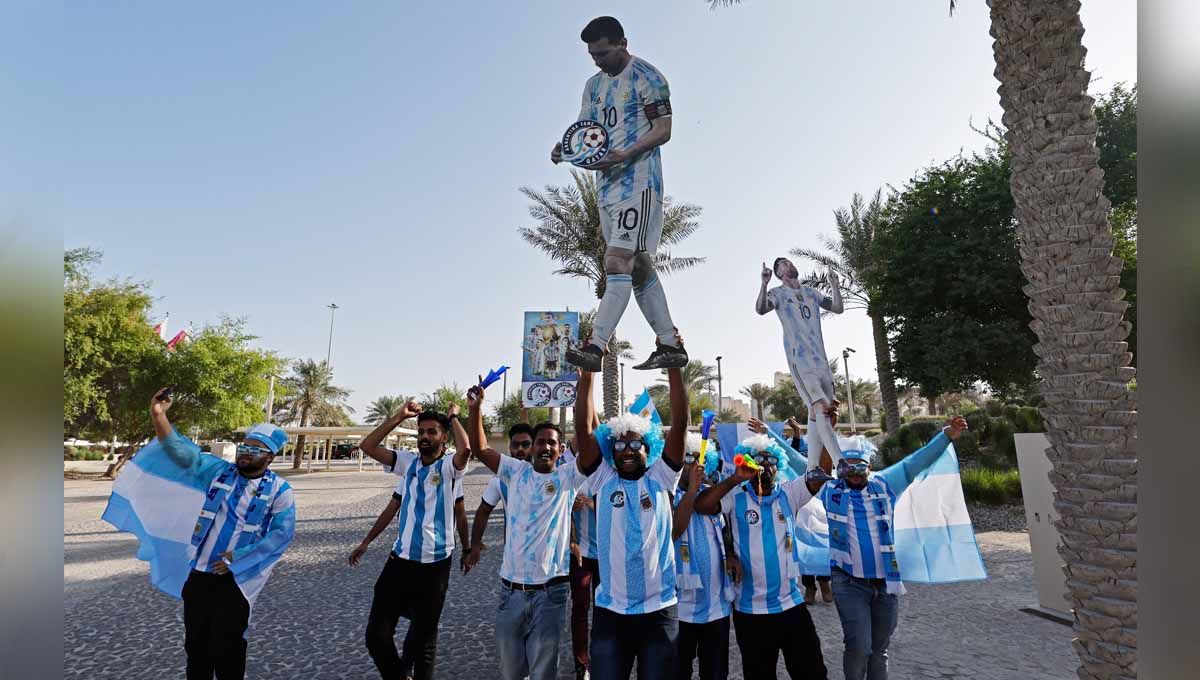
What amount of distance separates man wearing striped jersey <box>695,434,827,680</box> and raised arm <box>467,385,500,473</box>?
195 centimetres

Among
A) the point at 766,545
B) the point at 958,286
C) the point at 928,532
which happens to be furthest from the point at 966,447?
the point at 766,545

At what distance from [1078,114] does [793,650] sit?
498 centimetres

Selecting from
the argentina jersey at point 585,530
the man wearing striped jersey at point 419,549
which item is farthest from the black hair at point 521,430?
the argentina jersey at point 585,530

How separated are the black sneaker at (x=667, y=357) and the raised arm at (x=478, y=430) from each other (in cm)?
181

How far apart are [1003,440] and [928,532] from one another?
56.2 feet

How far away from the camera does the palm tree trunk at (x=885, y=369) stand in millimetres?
21797

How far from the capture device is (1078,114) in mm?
5152

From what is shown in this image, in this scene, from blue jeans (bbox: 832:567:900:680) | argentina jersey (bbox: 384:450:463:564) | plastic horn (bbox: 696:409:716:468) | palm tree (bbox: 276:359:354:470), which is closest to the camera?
blue jeans (bbox: 832:567:900:680)

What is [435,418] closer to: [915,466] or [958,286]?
[915,466]

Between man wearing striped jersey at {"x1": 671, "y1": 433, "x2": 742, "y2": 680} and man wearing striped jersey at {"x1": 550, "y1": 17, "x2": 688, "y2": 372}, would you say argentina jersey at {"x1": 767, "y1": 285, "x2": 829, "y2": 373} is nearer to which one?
man wearing striped jersey at {"x1": 671, "y1": 433, "x2": 742, "y2": 680}

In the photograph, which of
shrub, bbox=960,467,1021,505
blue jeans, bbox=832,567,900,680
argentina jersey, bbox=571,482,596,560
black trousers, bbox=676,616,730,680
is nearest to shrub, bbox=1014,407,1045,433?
shrub, bbox=960,467,1021,505

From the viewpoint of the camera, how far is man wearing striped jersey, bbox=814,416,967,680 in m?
4.80

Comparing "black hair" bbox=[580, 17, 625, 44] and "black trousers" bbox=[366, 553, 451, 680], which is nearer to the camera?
"black hair" bbox=[580, 17, 625, 44]

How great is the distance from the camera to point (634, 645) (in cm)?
384
